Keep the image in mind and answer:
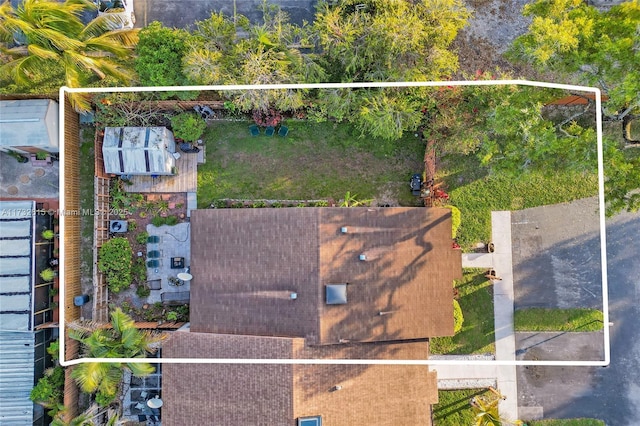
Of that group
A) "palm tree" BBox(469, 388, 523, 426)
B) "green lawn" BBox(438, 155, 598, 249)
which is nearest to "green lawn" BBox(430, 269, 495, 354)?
"green lawn" BBox(438, 155, 598, 249)

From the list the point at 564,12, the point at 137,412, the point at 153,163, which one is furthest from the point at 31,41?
the point at 564,12

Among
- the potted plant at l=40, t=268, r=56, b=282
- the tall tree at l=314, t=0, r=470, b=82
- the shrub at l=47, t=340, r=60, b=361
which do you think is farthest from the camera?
the potted plant at l=40, t=268, r=56, b=282

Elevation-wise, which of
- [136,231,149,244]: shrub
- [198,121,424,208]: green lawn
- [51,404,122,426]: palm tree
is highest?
[198,121,424,208]: green lawn

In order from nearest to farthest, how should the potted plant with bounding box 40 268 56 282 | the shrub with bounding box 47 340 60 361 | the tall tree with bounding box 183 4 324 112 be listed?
the tall tree with bounding box 183 4 324 112 → the shrub with bounding box 47 340 60 361 → the potted plant with bounding box 40 268 56 282

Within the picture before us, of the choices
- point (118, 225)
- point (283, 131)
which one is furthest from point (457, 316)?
point (118, 225)

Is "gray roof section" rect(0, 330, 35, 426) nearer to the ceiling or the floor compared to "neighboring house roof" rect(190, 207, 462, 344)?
nearer to the floor

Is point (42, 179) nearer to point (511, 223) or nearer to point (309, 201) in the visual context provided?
point (309, 201)

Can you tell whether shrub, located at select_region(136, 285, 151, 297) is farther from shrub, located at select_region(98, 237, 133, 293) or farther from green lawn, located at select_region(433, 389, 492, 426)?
green lawn, located at select_region(433, 389, 492, 426)

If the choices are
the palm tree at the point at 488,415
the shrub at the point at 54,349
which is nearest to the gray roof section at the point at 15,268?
the shrub at the point at 54,349
